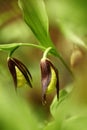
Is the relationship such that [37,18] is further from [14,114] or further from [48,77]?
[14,114]

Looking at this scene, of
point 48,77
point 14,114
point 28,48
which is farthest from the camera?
point 28,48

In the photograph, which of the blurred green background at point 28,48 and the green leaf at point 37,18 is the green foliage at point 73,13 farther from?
the blurred green background at point 28,48

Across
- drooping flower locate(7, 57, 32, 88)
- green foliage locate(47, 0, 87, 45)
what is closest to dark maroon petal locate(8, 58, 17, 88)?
drooping flower locate(7, 57, 32, 88)

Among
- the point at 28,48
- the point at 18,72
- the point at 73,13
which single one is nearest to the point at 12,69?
the point at 18,72

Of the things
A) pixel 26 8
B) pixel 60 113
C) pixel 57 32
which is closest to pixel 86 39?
pixel 26 8

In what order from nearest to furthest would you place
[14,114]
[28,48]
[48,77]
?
[14,114] → [48,77] → [28,48]

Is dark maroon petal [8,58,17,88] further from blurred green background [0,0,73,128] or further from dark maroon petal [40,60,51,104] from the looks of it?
blurred green background [0,0,73,128]

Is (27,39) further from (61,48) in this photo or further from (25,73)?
(25,73)

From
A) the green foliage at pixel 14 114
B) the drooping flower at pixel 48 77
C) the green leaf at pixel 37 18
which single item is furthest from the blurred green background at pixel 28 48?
the green foliage at pixel 14 114
